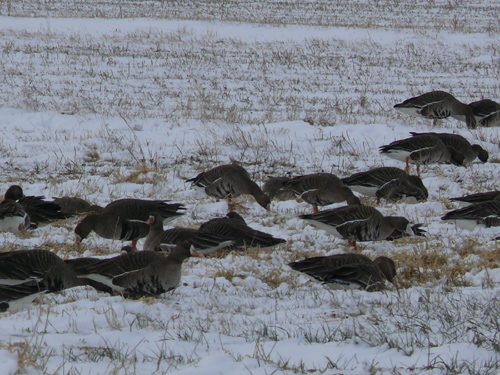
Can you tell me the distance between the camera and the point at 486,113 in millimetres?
15672

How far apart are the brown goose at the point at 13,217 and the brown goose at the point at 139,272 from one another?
7.65 ft

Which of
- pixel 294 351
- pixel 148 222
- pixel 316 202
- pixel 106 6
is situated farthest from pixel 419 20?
pixel 294 351

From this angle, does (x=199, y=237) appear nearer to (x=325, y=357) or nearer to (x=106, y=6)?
(x=325, y=357)

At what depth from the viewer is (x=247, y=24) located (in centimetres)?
3219

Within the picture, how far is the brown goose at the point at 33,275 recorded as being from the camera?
608 cm

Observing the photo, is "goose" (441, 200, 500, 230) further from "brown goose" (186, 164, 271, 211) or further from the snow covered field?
"brown goose" (186, 164, 271, 211)

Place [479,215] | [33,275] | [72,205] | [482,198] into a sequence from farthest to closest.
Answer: [72,205], [482,198], [479,215], [33,275]

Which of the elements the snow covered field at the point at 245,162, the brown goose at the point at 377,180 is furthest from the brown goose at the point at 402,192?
the snow covered field at the point at 245,162

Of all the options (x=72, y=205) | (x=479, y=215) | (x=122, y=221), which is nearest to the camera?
(x=122, y=221)

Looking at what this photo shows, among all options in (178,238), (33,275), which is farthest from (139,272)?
(178,238)

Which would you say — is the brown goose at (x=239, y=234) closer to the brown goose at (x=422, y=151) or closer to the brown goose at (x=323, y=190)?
the brown goose at (x=323, y=190)

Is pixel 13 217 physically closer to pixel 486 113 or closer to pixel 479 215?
pixel 479 215

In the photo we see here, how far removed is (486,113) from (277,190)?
7114mm

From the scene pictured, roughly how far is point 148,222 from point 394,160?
22.3 ft
